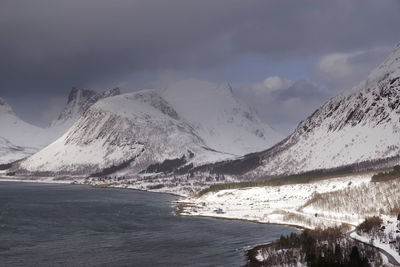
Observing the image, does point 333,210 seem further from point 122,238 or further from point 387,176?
point 122,238

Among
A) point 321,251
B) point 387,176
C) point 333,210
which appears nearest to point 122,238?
point 321,251

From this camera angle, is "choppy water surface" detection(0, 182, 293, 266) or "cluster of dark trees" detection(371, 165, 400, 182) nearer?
"choppy water surface" detection(0, 182, 293, 266)

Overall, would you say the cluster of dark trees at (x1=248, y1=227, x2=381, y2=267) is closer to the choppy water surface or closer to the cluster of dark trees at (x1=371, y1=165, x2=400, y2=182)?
the choppy water surface

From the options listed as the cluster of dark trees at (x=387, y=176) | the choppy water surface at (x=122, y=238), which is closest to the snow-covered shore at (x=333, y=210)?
the cluster of dark trees at (x=387, y=176)

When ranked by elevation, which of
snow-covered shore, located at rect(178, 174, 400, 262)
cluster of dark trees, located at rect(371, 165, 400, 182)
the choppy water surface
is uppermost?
cluster of dark trees, located at rect(371, 165, 400, 182)

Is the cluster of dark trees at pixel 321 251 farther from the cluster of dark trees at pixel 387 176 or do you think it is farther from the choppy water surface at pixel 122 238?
the cluster of dark trees at pixel 387 176

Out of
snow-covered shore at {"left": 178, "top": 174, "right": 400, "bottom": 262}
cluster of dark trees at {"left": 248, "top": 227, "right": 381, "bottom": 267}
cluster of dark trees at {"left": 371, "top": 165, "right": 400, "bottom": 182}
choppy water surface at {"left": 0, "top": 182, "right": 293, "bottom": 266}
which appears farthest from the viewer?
cluster of dark trees at {"left": 371, "top": 165, "right": 400, "bottom": 182}

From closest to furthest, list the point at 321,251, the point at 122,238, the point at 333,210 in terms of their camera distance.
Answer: the point at 321,251
the point at 122,238
the point at 333,210

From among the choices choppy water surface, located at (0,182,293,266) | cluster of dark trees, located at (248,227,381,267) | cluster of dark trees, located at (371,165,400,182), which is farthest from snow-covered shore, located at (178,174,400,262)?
choppy water surface, located at (0,182,293,266)

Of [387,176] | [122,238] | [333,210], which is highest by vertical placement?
[387,176]
